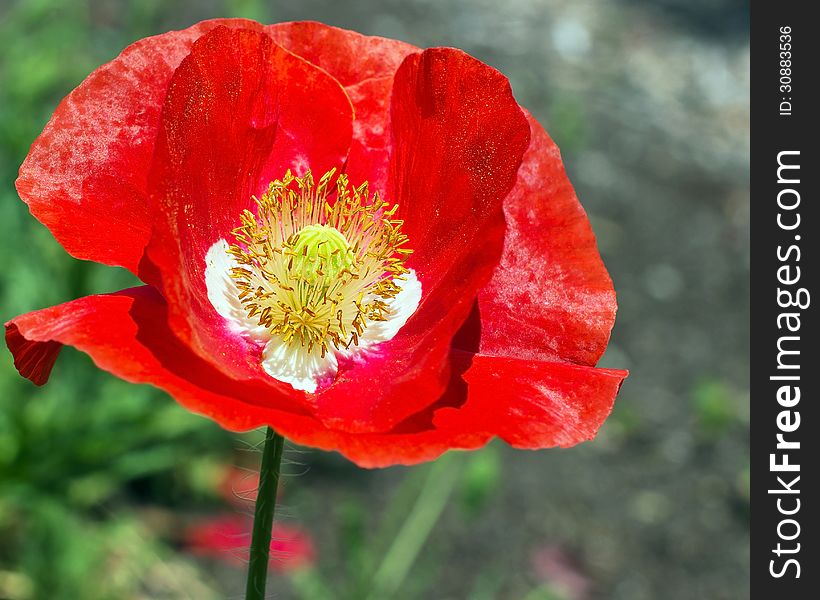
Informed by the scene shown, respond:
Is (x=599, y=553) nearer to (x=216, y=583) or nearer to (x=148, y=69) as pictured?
(x=216, y=583)

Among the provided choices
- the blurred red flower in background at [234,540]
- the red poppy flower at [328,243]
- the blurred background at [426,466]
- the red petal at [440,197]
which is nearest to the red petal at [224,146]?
the red poppy flower at [328,243]

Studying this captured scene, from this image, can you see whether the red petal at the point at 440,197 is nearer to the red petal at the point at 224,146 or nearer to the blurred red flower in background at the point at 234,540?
the red petal at the point at 224,146

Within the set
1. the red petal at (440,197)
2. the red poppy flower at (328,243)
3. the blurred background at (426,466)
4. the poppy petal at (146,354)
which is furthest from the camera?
the blurred background at (426,466)

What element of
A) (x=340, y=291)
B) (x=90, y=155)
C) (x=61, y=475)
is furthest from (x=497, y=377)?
(x=61, y=475)

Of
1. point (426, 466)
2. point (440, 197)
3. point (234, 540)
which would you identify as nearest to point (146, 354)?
point (440, 197)

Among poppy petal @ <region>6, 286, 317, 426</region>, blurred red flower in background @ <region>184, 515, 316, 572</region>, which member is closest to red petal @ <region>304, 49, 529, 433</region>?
poppy petal @ <region>6, 286, 317, 426</region>

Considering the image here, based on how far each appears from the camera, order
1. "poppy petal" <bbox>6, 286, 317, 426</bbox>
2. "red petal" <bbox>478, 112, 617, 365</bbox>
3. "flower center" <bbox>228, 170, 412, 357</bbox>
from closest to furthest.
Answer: "poppy petal" <bbox>6, 286, 317, 426</bbox> → "red petal" <bbox>478, 112, 617, 365</bbox> → "flower center" <bbox>228, 170, 412, 357</bbox>

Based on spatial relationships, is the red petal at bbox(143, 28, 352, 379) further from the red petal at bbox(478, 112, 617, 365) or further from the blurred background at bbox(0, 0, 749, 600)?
the blurred background at bbox(0, 0, 749, 600)
